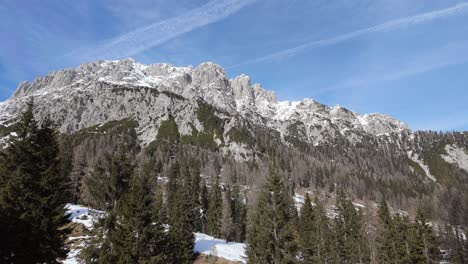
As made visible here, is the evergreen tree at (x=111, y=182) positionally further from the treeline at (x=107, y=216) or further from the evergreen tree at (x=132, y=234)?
the evergreen tree at (x=132, y=234)

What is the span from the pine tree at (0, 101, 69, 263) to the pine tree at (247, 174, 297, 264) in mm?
18823

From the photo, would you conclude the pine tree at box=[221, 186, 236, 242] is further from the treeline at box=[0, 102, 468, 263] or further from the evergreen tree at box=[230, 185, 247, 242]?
the treeline at box=[0, 102, 468, 263]

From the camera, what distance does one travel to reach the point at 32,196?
79.1ft

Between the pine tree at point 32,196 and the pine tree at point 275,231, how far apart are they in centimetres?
1882

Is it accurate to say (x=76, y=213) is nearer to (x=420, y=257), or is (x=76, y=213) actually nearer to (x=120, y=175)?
(x=120, y=175)

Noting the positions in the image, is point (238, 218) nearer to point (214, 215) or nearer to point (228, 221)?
point (214, 215)

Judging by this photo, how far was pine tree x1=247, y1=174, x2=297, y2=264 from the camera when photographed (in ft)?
111

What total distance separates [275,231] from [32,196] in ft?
74.9

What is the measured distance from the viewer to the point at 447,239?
381ft

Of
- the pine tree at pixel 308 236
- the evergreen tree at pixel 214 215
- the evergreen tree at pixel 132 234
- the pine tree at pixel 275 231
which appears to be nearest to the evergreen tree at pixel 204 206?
the evergreen tree at pixel 214 215

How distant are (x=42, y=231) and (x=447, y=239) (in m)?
133

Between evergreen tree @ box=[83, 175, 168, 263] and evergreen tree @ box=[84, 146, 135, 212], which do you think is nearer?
evergreen tree @ box=[83, 175, 168, 263]

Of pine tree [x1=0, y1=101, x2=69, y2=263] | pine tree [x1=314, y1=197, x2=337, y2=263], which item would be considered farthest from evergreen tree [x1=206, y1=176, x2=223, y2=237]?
pine tree [x1=0, y1=101, x2=69, y2=263]

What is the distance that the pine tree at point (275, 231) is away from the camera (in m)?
33.8
